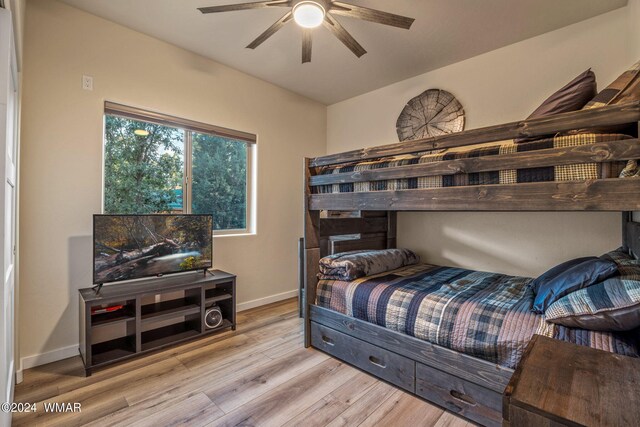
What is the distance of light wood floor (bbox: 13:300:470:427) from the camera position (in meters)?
1.57

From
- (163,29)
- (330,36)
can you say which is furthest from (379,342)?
(163,29)

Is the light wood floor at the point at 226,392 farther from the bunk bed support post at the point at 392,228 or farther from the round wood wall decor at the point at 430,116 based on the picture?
the round wood wall decor at the point at 430,116

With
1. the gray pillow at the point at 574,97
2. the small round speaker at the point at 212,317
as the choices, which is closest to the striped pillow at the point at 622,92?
the gray pillow at the point at 574,97

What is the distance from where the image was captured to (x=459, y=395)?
5.20 ft

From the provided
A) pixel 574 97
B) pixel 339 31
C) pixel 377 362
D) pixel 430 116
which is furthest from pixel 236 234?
pixel 574 97

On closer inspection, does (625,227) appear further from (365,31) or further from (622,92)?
(365,31)

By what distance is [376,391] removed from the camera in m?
1.82

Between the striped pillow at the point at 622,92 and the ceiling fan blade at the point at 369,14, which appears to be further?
the ceiling fan blade at the point at 369,14

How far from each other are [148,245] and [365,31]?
2.41 metres

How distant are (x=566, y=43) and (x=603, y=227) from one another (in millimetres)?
1465

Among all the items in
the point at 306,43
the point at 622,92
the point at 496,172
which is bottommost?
the point at 496,172

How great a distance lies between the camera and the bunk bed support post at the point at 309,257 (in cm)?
236

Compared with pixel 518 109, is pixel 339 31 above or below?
above

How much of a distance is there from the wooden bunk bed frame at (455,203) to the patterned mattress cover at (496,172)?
0.04 m
